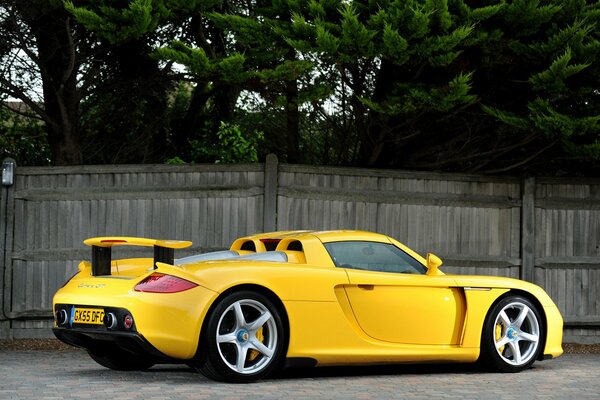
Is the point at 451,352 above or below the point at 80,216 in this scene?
below

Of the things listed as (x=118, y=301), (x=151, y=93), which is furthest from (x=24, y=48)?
(x=118, y=301)

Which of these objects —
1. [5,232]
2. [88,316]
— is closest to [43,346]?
[5,232]

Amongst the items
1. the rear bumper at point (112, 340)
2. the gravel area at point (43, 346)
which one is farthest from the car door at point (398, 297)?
the gravel area at point (43, 346)

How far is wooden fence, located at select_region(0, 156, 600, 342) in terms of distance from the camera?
44.0 feet

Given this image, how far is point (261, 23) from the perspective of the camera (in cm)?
1359

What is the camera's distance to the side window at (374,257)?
967 centimetres

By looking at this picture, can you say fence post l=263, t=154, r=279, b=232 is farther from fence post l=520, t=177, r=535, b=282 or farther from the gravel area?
fence post l=520, t=177, r=535, b=282

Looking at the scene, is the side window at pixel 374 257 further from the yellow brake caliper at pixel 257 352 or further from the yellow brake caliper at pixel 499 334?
the yellow brake caliper at pixel 257 352

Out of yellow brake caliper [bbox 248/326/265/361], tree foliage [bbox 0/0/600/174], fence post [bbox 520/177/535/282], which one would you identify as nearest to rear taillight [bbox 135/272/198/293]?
yellow brake caliper [bbox 248/326/265/361]

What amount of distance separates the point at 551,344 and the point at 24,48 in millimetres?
8313

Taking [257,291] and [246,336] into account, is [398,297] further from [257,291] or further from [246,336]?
[246,336]

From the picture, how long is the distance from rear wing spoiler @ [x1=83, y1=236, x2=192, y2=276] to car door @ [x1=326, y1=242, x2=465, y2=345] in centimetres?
139

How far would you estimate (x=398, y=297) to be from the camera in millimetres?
9477

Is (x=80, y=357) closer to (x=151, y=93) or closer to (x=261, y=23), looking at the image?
(x=261, y=23)
